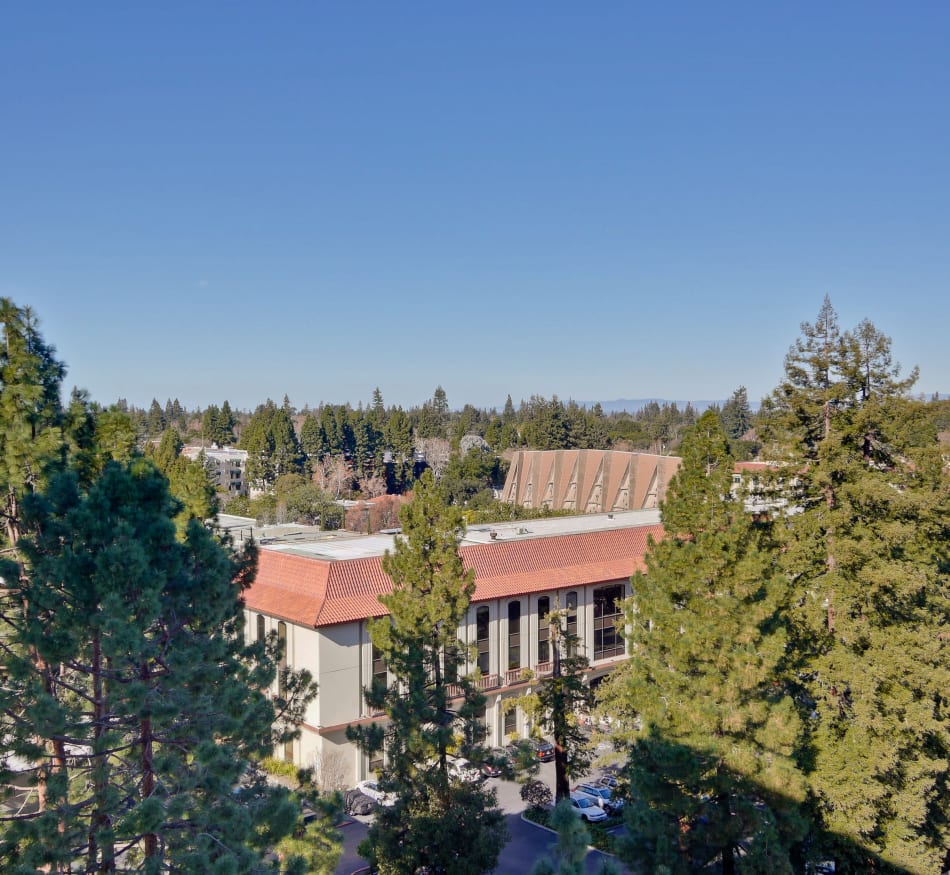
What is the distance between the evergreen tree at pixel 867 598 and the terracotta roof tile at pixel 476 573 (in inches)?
410

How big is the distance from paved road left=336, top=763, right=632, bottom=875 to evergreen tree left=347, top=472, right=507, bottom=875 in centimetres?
476

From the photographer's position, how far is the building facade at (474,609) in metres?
23.9

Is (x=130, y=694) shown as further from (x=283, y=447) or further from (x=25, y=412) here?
(x=283, y=447)

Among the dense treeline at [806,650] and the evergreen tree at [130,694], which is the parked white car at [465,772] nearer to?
the dense treeline at [806,650]

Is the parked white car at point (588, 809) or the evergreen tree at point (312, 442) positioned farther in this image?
the evergreen tree at point (312, 442)

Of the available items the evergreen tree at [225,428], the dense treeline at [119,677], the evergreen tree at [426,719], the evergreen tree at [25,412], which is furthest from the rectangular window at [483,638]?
the evergreen tree at [225,428]

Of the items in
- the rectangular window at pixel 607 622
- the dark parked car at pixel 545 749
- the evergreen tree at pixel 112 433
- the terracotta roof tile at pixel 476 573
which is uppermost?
the evergreen tree at pixel 112 433

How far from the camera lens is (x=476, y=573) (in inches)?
1098

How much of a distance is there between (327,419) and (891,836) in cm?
Answer: 9147

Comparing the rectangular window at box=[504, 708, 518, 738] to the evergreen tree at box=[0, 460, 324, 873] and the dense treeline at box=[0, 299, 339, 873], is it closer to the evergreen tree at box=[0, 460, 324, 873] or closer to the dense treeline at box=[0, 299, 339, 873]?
the dense treeline at box=[0, 299, 339, 873]

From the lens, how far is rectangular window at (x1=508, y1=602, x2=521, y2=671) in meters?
28.6

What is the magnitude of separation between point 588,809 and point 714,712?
10.7m

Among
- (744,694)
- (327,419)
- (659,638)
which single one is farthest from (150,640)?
(327,419)

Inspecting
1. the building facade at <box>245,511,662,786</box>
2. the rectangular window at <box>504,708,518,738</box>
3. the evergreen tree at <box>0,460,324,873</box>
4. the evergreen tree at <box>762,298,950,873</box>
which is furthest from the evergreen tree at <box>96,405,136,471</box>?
the rectangular window at <box>504,708,518,738</box>
